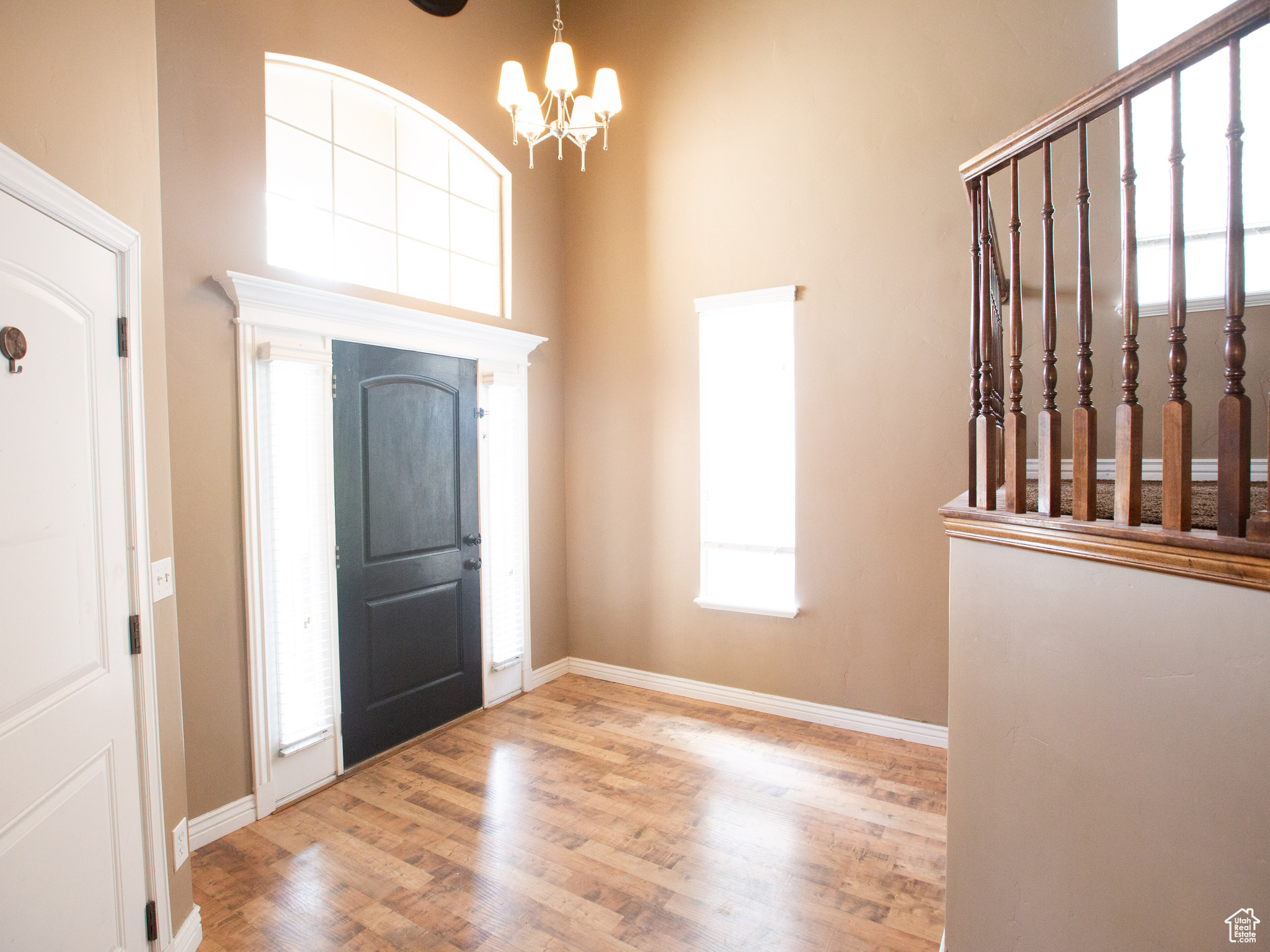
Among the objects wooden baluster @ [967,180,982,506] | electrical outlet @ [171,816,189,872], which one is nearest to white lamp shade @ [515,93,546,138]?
wooden baluster @ [967,180,982,506]

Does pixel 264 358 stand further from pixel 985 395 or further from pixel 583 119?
pixel 985 395

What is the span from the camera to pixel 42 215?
A: 1476 millimetres

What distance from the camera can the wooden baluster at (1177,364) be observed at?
1152 mm

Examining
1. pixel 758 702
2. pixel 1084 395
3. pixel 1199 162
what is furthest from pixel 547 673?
pixel 1199 162

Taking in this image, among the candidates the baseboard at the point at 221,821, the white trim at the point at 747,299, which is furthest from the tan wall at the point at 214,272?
the white trim at the point at 747,299

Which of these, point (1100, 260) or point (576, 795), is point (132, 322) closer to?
point (576, 795)

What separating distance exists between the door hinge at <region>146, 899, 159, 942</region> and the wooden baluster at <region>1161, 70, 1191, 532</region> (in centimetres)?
279

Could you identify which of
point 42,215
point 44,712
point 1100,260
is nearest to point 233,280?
point 42,215

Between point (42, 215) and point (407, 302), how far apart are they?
6.68 ft

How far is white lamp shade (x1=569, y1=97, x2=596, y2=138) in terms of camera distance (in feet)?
10.1

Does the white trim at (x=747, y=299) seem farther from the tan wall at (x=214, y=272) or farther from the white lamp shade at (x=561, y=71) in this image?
the tan wall at (x=214, y=272)

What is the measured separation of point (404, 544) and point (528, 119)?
2.31 m

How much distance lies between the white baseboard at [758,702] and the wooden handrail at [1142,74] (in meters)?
2.53

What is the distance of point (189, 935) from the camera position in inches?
79.3
